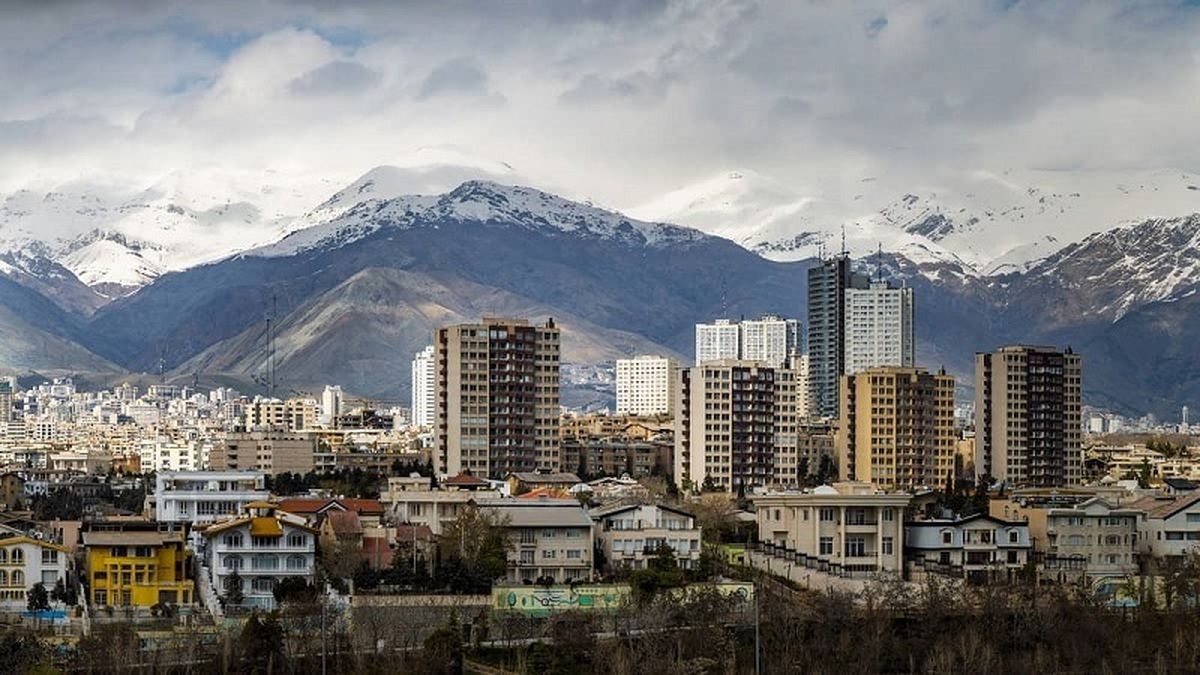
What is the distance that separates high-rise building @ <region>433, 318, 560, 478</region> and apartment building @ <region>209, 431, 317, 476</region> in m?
4.12

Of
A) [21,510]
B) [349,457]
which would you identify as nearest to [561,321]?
[349,457]

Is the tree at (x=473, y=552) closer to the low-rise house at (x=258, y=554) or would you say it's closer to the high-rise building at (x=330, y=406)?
the low-rise house at (x=258, y=554)

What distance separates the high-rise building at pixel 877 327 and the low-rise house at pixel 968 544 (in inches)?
2741

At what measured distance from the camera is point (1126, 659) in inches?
1289

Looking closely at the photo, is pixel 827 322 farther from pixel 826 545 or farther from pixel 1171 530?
pixel 826 545

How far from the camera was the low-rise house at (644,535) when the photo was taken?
128ft

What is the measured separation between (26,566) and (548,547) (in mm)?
8033

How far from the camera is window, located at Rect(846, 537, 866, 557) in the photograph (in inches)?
1545

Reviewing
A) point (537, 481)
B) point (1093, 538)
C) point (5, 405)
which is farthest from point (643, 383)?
point (1093, 538)

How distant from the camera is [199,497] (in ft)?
142

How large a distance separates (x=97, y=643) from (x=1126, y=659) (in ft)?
44.6

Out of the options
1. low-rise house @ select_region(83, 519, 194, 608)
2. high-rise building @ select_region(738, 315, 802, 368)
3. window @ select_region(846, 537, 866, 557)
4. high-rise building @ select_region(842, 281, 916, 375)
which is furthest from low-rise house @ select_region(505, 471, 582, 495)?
high-rise building @ select_region(738, 315, 802, 368)

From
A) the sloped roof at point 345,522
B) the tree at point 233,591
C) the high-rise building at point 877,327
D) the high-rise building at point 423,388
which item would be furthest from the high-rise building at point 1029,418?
the high-rise building at point 423,388

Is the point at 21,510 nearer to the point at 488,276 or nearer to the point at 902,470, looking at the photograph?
the point at 902,470
